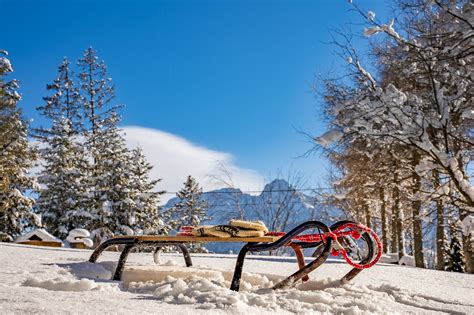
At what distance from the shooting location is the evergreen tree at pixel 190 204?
119 ft

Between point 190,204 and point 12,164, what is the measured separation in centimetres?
1636

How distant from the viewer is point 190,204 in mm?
36719

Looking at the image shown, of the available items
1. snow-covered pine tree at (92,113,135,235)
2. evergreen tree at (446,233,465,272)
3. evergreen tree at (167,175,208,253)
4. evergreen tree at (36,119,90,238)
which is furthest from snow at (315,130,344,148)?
evergreen tree at (167,175,208,253)

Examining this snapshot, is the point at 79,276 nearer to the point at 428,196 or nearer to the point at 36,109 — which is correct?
the point at 428,196

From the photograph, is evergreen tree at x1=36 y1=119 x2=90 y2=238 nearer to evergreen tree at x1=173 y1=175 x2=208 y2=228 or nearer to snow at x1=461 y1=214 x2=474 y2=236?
evergreen tree at x1=173 y1=175 x2=208 y2=228

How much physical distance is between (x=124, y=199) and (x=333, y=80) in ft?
55.7

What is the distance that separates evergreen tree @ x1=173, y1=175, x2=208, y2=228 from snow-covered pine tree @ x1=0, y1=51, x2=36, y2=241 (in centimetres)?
1351

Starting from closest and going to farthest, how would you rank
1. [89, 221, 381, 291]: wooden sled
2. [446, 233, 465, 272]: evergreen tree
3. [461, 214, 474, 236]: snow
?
1. [89, 221, 381, 291]: wooden sled
2. [461, 214, 474, 236]: snow
3. [446, 233, 465, 272]: evergreen tree

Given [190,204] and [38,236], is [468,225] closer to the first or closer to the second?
[38,236]

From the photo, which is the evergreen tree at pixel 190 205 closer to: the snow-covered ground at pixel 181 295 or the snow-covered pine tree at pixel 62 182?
the snow-covered pine tree at pixel 62 182

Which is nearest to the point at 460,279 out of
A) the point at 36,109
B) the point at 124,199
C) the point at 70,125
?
the point at 124,199

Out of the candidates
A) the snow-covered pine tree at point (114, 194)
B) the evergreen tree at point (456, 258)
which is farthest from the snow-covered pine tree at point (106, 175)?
the evergreen tree at point (456, 258)

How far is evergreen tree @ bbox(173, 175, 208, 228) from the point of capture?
36188 millimetres

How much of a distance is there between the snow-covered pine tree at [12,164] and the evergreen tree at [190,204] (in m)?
13.5
